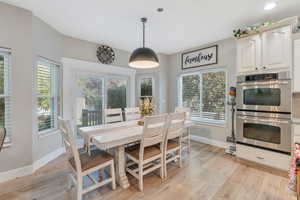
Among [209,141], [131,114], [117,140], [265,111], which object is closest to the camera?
[117,140]

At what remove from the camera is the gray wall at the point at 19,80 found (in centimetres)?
221

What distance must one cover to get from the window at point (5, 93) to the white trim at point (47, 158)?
62cm

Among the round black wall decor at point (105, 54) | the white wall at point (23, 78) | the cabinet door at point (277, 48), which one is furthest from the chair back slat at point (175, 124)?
the round black wall decor at point (105, 54)

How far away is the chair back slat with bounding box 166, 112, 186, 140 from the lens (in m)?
2.23

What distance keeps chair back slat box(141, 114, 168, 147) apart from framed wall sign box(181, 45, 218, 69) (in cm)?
254

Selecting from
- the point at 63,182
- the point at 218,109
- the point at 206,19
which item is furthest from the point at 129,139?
the point at 218,109

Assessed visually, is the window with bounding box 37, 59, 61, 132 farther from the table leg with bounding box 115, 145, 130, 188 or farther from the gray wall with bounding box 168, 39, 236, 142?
the gray wall with bounding box 168, 39, 236, 142

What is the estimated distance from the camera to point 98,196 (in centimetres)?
190

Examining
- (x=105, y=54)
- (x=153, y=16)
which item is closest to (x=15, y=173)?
(x=105, y=54)

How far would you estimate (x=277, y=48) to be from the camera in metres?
2.36

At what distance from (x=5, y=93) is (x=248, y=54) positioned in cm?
411

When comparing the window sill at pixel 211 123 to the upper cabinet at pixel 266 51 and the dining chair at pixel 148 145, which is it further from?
the dining chair at pixel 148 145

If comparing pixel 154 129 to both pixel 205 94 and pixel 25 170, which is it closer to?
pixel 25 170

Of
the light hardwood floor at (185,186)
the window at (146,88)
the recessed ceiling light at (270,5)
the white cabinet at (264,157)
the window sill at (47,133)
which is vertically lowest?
the light hardwood floor at (185,186)
